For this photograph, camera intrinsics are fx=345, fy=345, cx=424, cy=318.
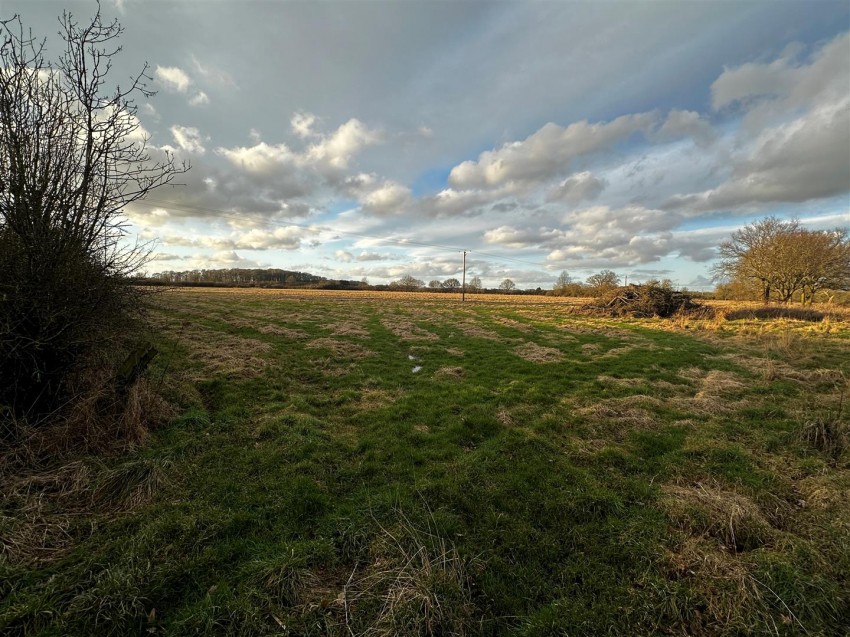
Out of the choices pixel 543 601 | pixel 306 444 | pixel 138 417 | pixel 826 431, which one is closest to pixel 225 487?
pixel 306 444

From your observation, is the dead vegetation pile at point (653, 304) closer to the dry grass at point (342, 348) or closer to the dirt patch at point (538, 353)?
the dirt patch at point (538, 353)

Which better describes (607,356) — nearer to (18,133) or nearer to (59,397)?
(59,397)

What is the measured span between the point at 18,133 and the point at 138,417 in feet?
17.5

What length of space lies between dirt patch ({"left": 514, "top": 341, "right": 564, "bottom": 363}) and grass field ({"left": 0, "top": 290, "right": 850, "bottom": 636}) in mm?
4394

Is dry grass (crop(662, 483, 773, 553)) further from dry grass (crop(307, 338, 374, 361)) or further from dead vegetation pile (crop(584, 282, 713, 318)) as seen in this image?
dead vegetation pile (crop(584, 282, 713, 318))

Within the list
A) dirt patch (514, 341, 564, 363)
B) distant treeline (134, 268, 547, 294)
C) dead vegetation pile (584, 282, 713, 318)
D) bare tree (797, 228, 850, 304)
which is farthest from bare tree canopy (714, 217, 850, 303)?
distant treeline (134, 268, 547, 294)

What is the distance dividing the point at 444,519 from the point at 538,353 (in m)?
11.8

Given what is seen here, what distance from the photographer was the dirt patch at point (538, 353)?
1418 cm

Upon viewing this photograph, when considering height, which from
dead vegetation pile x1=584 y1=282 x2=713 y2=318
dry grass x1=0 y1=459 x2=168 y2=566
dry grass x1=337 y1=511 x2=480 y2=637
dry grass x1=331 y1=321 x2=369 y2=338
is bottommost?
dry grass x1=337 y1=511 x2=480 y2=637

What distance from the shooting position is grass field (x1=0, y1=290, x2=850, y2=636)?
3291 millimetres

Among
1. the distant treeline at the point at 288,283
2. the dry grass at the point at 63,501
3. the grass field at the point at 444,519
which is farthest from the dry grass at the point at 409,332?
the distant treeline at the point at 288,283

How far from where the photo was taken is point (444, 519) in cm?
464

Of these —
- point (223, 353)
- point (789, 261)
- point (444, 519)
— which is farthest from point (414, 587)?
point (789, 261)

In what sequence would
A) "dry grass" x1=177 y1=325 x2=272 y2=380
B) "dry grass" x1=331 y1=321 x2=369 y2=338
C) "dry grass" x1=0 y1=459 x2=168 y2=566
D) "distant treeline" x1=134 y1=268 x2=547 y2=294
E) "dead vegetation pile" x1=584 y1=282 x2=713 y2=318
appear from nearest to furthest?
1. "dry grass" x1=0 y1=459 x2=168 y2=566
2. "dry grass" x1=177 y1=325 x2=272 y2=380
3. "dry grass" x1=331 y1=321 x2=369 y2=338
4. "dead vegetation pile" x1=584 y1=282 x2=713 y2=318
5. "distant treeline" x1=134 y1=268 x2=547 y2=294
